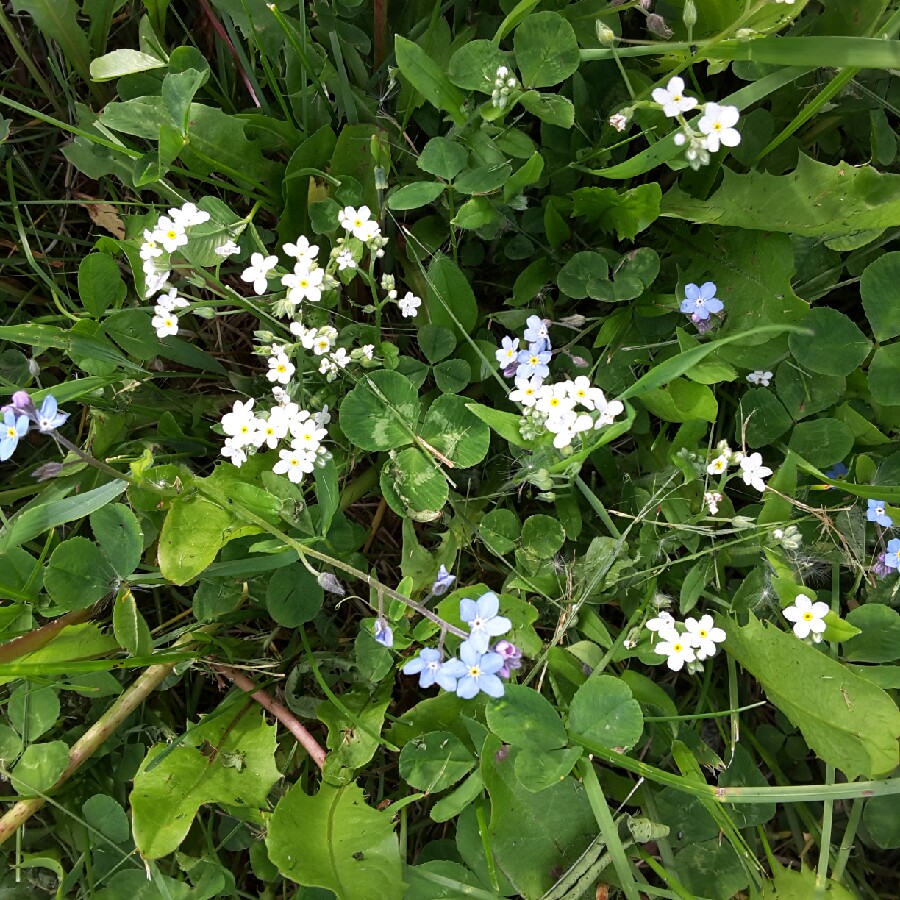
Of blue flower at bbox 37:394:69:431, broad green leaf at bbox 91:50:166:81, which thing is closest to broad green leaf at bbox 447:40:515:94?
broad green leaf at bbox 91:50:166:81

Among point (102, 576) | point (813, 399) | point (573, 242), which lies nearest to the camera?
point (102, 576)

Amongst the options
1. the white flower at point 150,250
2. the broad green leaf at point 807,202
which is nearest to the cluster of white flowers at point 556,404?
the broad green leaf at point 807,202

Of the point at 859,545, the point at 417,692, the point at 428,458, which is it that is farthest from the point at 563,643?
the point at 859,545

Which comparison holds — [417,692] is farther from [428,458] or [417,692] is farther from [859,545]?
[859,545]

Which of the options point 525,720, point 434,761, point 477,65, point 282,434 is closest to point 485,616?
point 525,720

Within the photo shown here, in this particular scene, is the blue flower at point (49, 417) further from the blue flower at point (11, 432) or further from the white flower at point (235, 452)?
the white flower at point (235, 452)

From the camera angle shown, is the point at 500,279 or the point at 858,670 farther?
the point at 500,279
